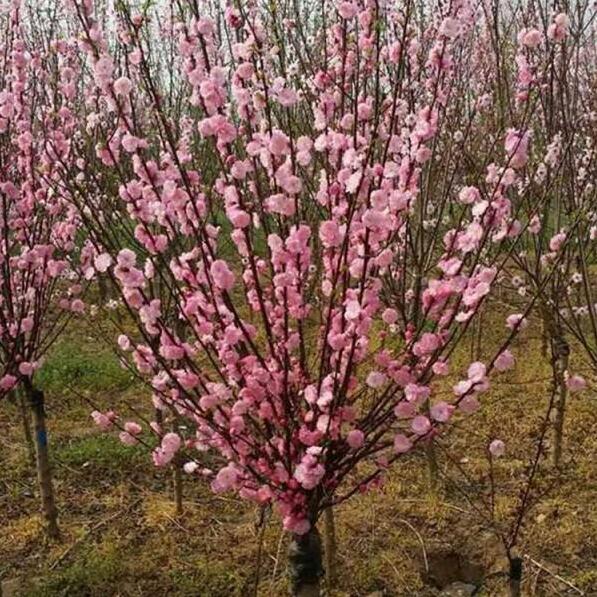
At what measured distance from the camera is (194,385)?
2.83m

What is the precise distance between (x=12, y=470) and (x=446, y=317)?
16.6 ft

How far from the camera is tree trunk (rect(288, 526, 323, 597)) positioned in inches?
122

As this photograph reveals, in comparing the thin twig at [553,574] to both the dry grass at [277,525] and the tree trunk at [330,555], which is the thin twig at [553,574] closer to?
the dry grass at [277,525]

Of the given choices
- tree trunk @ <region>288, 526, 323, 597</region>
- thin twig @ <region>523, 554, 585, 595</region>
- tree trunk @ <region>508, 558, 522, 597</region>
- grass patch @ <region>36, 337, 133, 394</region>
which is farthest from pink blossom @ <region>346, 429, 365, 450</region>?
grass patch @ <region>36, 337, 133, 394</region>

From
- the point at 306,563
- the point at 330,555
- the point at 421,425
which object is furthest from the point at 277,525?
the point at 421,425

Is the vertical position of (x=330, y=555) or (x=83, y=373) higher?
(x=330, y=555)

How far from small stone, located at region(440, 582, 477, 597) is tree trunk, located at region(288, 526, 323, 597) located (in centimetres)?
167

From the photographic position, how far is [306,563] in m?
3.10

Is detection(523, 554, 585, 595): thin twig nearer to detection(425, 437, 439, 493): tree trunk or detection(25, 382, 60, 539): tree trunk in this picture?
detection(425, 437, 439, 493): tree trunk

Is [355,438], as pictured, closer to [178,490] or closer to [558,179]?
[558,179]

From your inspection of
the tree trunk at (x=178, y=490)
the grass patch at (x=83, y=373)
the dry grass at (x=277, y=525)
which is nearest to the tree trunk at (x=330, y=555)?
the dry grass at (x=277, y=525)

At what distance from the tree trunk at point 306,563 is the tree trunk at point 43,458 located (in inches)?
107

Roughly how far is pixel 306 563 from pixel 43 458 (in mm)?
2825

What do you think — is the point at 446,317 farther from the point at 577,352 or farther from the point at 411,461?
the point at 577,352
